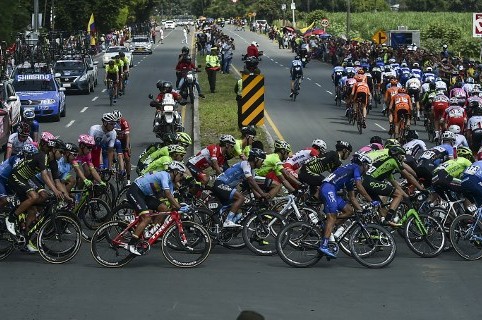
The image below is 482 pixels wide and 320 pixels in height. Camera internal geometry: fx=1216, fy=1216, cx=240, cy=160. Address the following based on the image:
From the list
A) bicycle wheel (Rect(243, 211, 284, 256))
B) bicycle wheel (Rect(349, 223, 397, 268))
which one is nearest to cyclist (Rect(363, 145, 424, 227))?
bicycle wheel (Rect(349, 223, 397, 268))

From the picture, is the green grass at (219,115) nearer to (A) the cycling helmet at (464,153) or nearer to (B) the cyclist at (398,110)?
(B) the cyclist at (398,110)

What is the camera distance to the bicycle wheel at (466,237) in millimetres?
16688

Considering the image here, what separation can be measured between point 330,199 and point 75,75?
34.4m

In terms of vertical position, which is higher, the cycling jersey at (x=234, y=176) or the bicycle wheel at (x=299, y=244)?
the cycling jersey at (x=234, y=176)

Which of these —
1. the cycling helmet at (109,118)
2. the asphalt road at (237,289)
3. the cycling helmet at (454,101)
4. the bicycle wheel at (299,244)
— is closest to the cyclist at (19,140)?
the cycling helmet at (109,118)

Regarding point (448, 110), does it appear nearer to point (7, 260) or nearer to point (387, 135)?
point (387, 135)

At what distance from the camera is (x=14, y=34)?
57.1m

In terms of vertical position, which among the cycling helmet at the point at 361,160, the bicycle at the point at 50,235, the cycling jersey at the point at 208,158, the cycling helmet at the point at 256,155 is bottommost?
the bicycle at the point at 50,235

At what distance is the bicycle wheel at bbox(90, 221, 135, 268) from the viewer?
15.8 metres

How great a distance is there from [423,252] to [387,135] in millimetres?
17512

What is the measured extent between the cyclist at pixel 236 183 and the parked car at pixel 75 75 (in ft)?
104

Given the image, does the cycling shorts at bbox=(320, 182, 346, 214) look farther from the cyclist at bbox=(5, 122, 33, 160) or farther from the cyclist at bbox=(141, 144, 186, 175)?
the cyclist at bbox=(5, 122, 33, 160)

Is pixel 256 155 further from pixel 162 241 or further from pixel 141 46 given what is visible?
pixel 141 46

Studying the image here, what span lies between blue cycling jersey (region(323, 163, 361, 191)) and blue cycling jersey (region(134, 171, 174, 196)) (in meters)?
2.15
